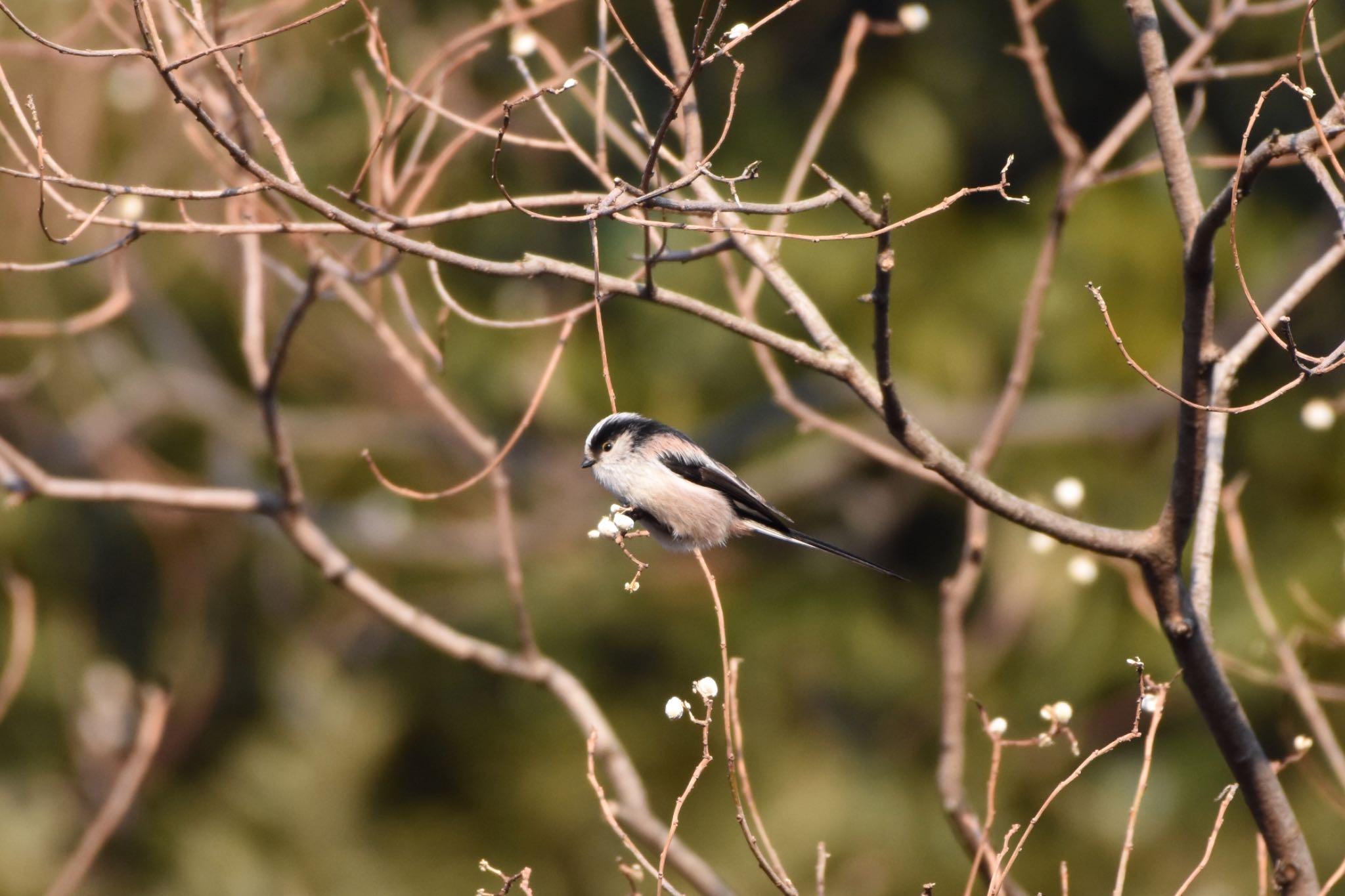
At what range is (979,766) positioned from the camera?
5.31m

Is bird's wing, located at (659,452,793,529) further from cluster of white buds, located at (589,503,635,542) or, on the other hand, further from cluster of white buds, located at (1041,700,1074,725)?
cluster of white buds, located at (1041,700,1074,725)

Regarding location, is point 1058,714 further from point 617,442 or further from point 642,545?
point 642,545

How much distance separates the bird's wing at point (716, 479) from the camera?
2.98m

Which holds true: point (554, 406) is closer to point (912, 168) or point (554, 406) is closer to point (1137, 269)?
Result: point (912, 168)

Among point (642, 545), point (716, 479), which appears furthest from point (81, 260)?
point (642, 545)

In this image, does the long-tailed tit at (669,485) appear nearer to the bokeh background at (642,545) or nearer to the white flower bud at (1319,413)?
the white flower bud at (1319,413)

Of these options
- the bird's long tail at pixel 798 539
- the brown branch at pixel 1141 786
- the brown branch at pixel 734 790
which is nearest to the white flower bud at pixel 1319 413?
the bird's long tail at pixel 798 539

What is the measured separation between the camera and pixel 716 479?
299 centimetres

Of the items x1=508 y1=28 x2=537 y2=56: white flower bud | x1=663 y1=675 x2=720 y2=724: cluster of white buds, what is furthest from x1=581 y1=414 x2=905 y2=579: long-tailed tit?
x1=663 y1=675 x2=720 y2=724: cluster of white buds

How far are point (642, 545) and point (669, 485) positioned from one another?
245cm

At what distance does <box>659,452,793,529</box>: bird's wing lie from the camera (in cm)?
298

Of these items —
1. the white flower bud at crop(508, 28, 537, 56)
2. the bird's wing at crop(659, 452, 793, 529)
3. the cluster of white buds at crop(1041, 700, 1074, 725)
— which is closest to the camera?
the cluster of white buds at crop(1041, 700, 1074, 725)

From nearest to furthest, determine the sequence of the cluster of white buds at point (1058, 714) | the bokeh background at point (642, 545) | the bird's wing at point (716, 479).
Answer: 1. the cluster of white buds at point (1058, 714)
2. the bird's wing at point (716, 479)
3. the bokeh background at point (642, 545)

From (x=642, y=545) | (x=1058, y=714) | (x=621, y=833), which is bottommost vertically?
(x=621, y=833)
